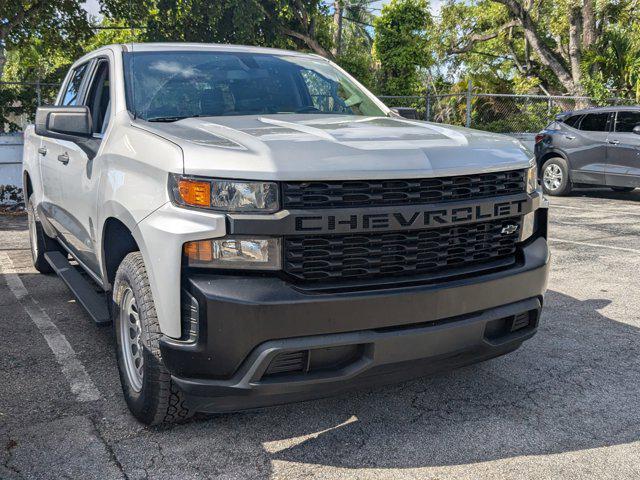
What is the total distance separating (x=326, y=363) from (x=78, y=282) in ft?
8.22

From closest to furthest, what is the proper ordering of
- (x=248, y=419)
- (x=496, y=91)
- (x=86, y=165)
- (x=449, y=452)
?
(x=449, y=452) → (x=248, y=419) → (x=86, y=165) → (x=496, y=91)

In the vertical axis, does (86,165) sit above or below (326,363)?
above

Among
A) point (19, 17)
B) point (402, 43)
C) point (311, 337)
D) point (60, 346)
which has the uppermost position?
point (402, 43)

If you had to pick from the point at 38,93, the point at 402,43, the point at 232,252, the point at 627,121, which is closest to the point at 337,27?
the point at 402,43

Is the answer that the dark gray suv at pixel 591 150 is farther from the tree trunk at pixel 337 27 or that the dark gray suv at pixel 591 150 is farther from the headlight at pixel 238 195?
the tree trunk at pixel 337 27

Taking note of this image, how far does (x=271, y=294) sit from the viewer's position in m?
2.62

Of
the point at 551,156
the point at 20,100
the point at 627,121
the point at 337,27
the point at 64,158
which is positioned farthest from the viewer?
the point at 337,27

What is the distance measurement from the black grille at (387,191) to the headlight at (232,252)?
19cm

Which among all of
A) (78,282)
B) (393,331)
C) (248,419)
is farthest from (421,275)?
(78,282)

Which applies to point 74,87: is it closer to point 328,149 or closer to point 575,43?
point 328,149

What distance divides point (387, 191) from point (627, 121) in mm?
10649

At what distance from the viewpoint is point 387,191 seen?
280 centimetres

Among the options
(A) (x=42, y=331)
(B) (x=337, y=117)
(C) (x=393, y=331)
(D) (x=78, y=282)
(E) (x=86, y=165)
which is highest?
(B) (x=337, y=117)

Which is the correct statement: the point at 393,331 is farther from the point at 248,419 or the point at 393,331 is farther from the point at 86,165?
the point at 86,165
